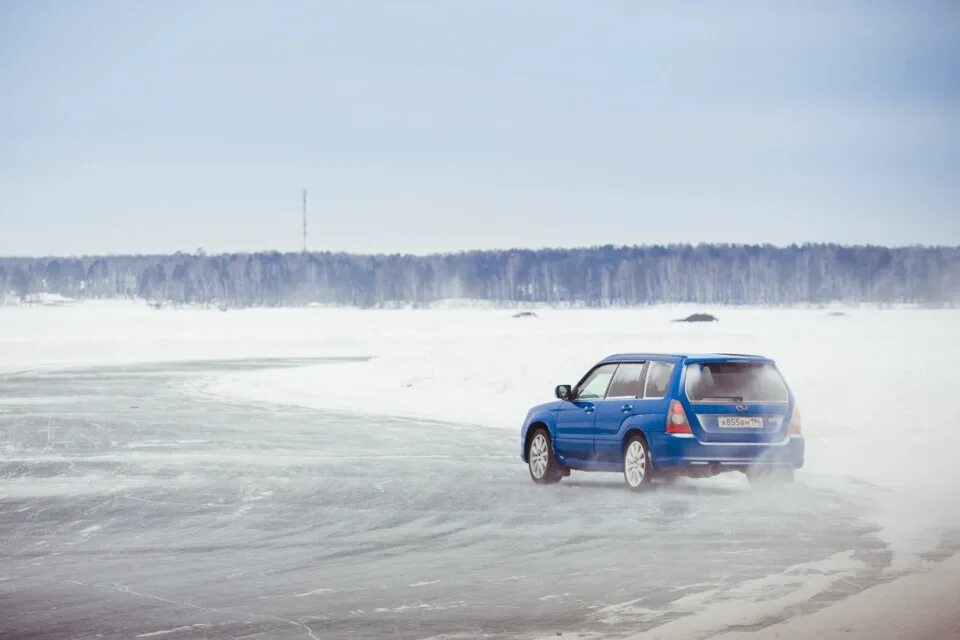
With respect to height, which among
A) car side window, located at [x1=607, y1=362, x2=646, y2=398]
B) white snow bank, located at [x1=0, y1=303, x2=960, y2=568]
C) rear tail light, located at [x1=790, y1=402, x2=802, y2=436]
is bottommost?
white snow bank, located at [x1=0, y1=303, x2=960, y2=568]

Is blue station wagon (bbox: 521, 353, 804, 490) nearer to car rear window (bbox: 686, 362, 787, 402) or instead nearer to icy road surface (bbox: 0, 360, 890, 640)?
car rear window (bbox: 686, 362, 787, 402)

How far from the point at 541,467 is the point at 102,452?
7.56 m

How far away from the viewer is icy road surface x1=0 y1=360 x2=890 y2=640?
9.42m

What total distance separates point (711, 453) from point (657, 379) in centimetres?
113

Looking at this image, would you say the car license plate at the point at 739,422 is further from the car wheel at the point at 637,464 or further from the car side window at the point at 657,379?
the car wheel at the point at 637,464

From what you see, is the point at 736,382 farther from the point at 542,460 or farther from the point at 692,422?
the point at 542,460

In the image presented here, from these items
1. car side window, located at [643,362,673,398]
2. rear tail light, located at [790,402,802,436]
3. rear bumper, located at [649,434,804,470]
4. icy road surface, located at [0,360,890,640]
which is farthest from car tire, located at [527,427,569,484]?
rear tail light, located at [790,402,802,436]

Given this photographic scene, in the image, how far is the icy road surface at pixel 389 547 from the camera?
9422mm

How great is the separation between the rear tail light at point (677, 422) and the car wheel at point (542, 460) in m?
2.16

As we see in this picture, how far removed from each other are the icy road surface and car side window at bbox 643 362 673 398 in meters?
1.11

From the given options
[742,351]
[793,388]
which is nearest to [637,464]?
[793,388]

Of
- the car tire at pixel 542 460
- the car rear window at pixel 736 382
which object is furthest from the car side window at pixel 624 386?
the car tire at pixel 542 460

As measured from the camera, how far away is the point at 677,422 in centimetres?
1675

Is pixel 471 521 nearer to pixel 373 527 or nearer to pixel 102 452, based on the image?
pixel 373 527
